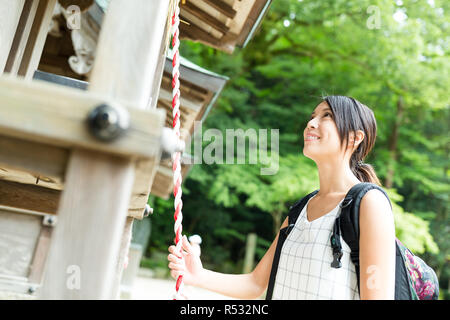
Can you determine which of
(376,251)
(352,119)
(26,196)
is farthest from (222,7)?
(376,251)

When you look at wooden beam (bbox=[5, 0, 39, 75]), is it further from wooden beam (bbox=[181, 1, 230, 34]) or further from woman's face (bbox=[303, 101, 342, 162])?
woman's face (bbox=[303, 101, 342, 162])

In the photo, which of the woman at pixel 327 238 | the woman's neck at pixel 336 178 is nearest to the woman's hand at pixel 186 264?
the woman at pixel 327 238

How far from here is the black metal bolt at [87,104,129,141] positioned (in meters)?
0.87

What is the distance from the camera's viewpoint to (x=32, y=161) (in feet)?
3.09

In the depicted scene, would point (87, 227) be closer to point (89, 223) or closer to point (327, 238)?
point (89, 223)

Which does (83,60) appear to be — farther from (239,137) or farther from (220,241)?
(220,241)

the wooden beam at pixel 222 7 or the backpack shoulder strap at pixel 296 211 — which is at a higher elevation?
the wooden beam at pixel 222 7

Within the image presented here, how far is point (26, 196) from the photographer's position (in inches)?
92.2

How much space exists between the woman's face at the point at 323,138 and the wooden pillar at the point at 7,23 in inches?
57.5

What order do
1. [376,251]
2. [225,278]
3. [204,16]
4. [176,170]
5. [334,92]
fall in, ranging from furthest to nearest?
[334,92]
[204,16]
[225,278]
[176,170]
[376,251]

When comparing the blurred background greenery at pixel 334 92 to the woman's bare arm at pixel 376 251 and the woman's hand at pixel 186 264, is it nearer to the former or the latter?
the woman's hand at pixel 186 264

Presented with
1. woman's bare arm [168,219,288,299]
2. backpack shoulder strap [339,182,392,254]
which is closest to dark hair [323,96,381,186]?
backpack shoulder strap [339,182,392,254]

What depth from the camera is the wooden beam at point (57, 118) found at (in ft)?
2.87

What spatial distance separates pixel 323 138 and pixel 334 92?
872cm
